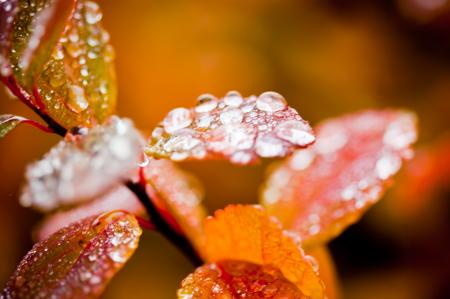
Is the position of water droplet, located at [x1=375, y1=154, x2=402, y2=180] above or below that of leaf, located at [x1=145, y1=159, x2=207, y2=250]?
below

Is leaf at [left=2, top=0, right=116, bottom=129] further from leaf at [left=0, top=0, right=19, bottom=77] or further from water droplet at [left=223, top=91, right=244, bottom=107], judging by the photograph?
water droplet at [left=223, top=91, right=244, bottom=107]

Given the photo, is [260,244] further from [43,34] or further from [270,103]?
[43,34]

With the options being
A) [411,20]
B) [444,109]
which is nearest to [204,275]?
[444,109]

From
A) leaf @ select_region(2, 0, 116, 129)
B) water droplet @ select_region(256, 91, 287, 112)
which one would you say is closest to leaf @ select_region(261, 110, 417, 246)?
water droplet @ select_region(256, 91, 287, 112)

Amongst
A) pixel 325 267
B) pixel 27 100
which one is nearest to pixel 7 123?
pixel 27 100

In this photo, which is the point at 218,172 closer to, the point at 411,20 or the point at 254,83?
the point at 254,83

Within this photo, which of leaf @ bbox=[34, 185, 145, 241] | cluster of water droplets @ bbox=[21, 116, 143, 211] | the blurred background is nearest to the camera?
cluster of water droplets @ bbox=[21, 116, 143, 211]
